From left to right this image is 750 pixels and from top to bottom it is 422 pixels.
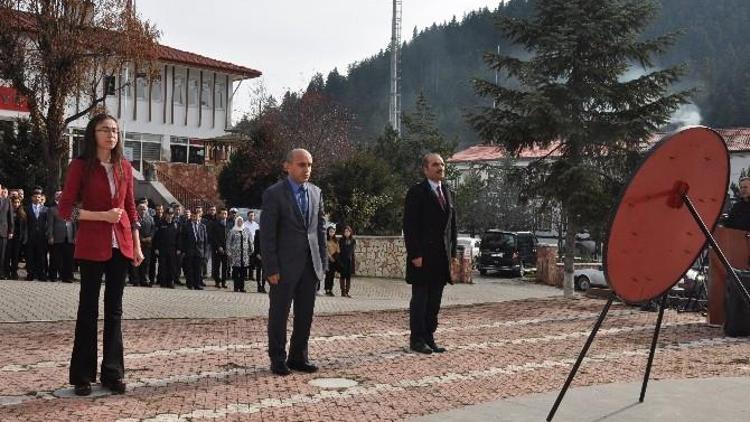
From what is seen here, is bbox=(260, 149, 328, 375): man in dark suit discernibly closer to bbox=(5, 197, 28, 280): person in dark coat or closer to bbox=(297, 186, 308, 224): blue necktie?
bbox=(297, 186, 308, 224): blue necktie

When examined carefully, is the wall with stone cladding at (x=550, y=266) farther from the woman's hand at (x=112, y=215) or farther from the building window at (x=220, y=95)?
the woman's hand at (x=112, y=215)

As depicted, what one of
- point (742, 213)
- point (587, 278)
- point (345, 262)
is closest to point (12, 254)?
point (345, 262)

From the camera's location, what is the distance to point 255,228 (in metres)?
19.1

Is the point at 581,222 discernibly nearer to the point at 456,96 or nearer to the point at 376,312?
the point at 376,312

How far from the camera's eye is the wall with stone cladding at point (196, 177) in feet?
134

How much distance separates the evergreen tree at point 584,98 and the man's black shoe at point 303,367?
536 inches

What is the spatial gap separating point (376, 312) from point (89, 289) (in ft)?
21.1

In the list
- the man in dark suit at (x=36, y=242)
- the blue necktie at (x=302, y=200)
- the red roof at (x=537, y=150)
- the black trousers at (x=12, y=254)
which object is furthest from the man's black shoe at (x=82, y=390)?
the red roof at (x=537, y=150)

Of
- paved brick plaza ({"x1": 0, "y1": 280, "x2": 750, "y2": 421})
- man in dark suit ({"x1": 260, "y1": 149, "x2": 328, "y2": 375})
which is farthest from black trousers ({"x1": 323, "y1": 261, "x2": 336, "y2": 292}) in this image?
man in dark suit ({"x1": 260, "y1": 149, "x2": 328, "y2": 375})

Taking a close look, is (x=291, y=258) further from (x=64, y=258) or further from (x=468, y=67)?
(x=468, y=67)

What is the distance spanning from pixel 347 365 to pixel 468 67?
143399 mm

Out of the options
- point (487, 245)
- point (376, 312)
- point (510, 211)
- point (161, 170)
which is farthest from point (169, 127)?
point (376, 312)

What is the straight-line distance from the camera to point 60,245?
54.1 ft

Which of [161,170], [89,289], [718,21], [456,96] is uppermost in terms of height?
[718,21]
